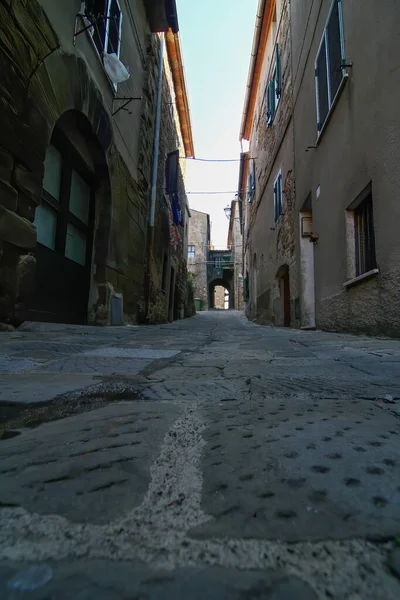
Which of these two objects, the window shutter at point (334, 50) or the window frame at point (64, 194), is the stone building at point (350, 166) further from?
the window frame at point (64, 194)

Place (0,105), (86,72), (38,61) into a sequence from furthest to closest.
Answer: (86,72), (38,61), (0,105)

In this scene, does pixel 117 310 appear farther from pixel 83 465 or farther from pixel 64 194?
pixel 83 465

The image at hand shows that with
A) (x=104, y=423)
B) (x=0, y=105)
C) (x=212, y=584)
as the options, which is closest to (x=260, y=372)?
(x=104, y=423)

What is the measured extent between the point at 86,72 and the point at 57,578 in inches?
183

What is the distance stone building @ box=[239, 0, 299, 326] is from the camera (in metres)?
6.73

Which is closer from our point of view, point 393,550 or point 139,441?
point 393,550

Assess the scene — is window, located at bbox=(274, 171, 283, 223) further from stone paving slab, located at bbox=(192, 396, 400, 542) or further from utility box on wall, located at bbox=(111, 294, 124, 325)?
stone paving slab, located at bbox=(192, 396, 400, 542)

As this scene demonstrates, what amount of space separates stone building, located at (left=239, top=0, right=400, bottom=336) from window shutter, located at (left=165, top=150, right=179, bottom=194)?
2.45m

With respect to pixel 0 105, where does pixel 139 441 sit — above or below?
below

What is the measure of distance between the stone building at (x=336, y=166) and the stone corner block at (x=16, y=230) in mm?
3045

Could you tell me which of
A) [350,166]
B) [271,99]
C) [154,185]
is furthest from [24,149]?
[271,99]

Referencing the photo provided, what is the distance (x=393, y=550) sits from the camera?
338mm

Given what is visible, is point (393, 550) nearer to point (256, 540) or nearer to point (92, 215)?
point (256, 540)

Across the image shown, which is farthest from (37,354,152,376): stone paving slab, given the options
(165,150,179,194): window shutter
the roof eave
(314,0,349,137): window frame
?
the roof eave
